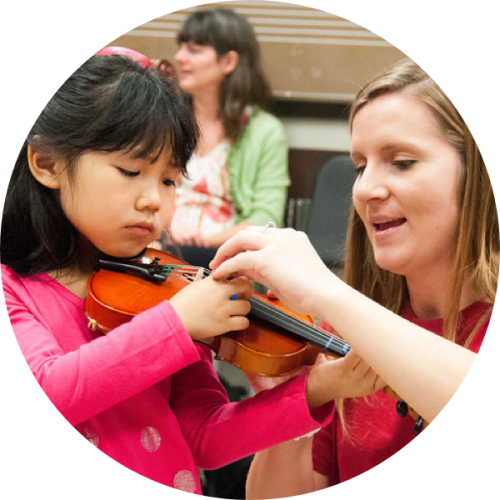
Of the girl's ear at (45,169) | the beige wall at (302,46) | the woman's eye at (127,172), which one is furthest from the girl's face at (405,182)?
the girl's ear at (45,169)

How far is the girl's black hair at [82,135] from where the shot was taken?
817mm

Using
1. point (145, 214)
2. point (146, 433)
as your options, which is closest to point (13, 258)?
point (145, 214)

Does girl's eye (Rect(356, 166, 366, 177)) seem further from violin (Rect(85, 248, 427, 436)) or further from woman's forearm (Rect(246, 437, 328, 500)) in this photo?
woman's forearm (Rect(246, 437, 328, 500))

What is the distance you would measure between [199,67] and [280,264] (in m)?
0.38

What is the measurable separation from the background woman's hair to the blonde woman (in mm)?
183

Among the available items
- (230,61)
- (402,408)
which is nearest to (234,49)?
(230,61)

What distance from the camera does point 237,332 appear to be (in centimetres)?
84

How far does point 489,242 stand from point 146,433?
583 millimetres

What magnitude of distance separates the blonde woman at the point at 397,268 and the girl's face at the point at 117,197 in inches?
4.7

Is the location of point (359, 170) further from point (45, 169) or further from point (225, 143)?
point (45, 169)

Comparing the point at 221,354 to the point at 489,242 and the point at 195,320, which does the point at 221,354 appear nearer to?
the point at 195,320

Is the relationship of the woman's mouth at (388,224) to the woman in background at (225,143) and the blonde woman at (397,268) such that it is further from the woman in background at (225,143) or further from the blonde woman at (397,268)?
the woman in background at (225,143)

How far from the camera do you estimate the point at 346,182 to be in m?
0.94

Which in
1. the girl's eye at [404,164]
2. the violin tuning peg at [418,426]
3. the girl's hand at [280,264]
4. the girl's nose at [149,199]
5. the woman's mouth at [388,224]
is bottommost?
the violin tuning peg at [418,426]
